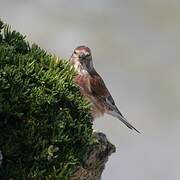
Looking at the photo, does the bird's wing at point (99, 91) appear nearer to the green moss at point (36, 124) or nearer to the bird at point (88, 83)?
the bird at point (88, 83)

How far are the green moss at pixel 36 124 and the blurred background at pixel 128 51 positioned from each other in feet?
21.6

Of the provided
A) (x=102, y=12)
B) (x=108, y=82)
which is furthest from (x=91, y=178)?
(x=102, y=12)

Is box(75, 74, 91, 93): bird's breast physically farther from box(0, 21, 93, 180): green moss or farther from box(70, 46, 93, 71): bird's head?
box(0, 21, 93, 180): green moss

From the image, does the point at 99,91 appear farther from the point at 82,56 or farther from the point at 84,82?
the point at 82,56

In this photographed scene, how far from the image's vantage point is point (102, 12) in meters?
19.1

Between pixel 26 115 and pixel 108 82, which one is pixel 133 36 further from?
pixel 26 115

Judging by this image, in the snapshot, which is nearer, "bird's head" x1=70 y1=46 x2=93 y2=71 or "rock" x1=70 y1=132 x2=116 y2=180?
"rock" x1=70 y1=132 x2=116 y2=180

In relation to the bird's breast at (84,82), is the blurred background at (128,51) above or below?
above

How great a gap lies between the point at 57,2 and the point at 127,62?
3.80 meters

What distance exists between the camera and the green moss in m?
5.21

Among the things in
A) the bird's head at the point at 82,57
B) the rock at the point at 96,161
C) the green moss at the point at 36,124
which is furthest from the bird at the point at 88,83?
the green moss at the point at 36,124

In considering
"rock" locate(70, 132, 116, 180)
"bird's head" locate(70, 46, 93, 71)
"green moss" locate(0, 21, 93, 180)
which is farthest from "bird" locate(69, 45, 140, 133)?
"green moss" locate(0, 21, 93, 180)

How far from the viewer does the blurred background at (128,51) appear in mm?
13172

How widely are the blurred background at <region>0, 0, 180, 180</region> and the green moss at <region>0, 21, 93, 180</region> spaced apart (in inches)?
259
